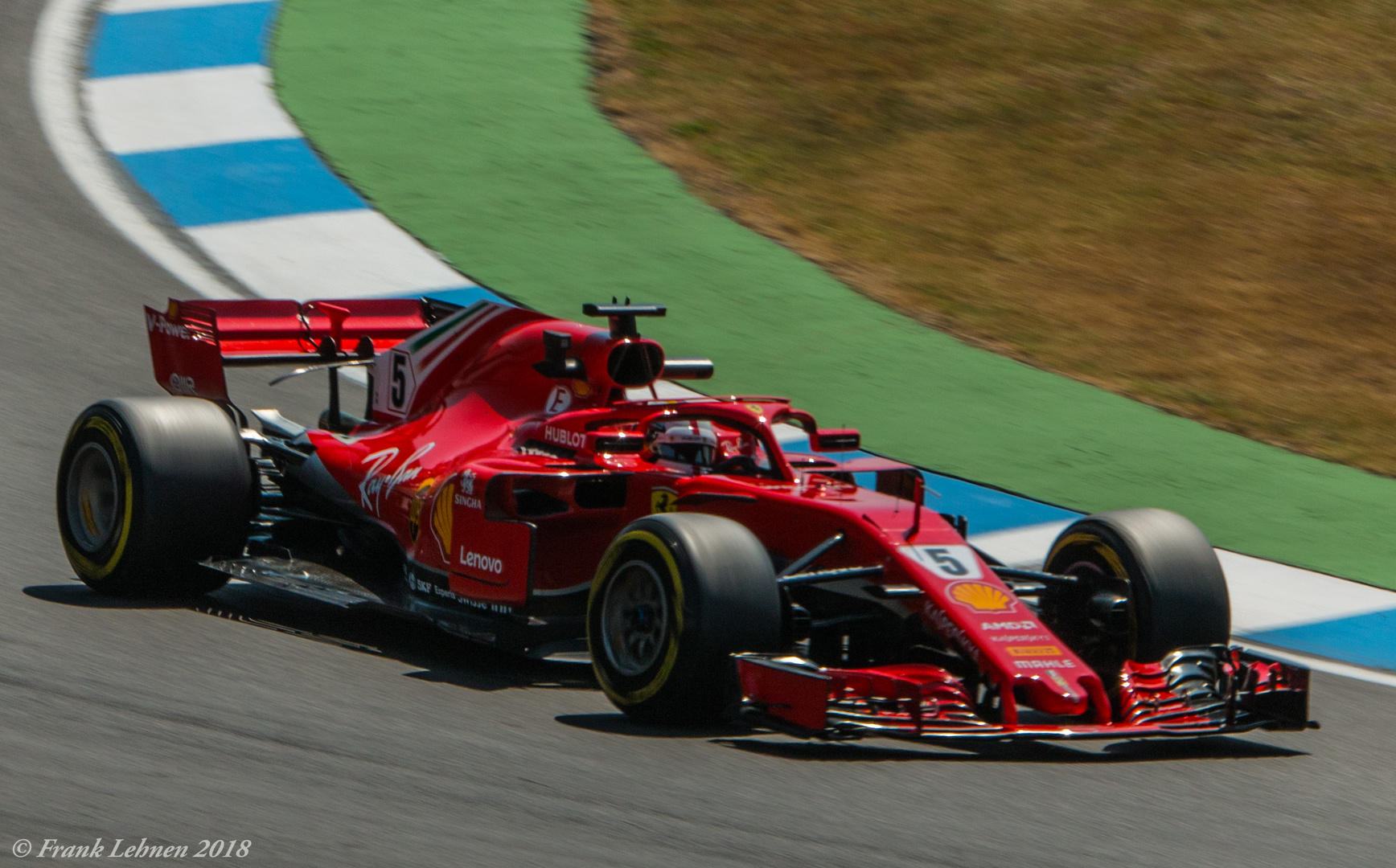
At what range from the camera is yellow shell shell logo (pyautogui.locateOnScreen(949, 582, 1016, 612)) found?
19.1 feet

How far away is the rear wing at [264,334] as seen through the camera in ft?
26.0

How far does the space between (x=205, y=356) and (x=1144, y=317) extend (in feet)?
19.2

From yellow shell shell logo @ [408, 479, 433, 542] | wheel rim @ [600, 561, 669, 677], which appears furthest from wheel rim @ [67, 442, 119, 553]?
wheel rim @ [600, 561, 669, 677]

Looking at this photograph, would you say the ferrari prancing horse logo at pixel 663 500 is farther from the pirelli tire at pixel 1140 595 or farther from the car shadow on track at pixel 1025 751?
the pirelli tire at pixel 1140 595

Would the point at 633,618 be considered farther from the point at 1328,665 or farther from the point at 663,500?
the point at 1328,665

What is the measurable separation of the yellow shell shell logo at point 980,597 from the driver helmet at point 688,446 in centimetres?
111

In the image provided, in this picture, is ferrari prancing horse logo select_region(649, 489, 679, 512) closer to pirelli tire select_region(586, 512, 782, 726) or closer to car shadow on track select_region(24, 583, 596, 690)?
pirelli tire select_region(586, 512, 782, 726)

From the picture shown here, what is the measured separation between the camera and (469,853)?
4.54m

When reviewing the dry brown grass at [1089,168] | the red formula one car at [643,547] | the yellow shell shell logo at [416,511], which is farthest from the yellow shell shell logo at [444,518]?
the dry brown grass at [1089,168]

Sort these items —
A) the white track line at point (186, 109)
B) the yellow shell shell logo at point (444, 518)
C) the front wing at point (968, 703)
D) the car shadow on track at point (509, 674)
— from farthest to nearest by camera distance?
the white track line at point (186, 109)
the yellow shell shell logo at point (444, 518)
the car shadow on track at point (509, 674)
the front wing at point (968, 703)

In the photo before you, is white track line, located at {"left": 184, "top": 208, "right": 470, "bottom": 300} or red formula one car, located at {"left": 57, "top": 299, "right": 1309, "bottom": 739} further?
white track line, located at {"left": 184, "top": 208, "right": 470, "bottom": 300}

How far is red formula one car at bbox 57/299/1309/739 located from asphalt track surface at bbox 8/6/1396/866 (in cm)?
16

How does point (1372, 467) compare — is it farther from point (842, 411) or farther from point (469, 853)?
point (469, 853)

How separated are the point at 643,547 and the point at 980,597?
1.04m
